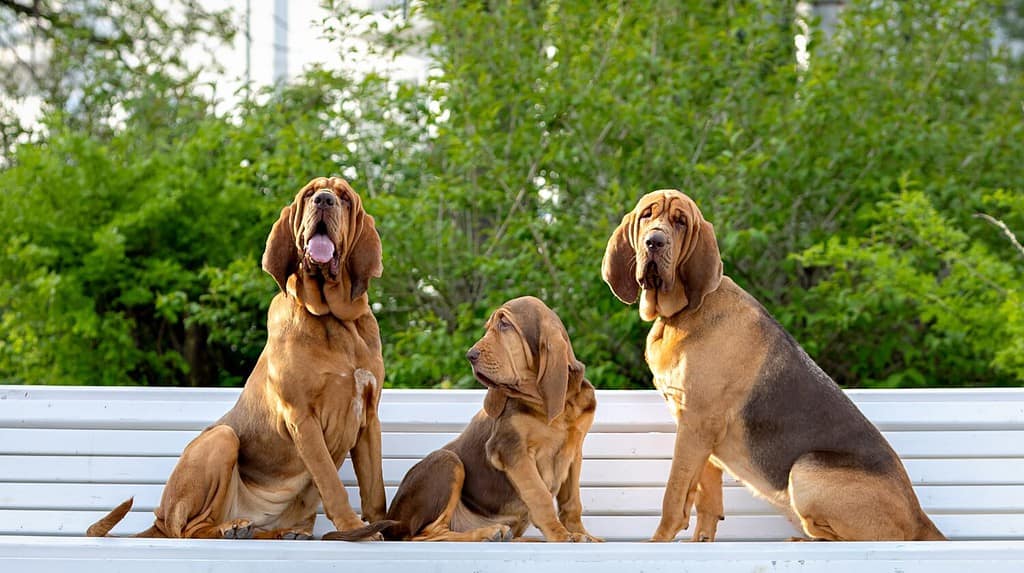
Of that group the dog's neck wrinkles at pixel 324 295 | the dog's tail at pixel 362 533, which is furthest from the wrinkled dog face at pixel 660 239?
the dog's tail at pixel 362 533

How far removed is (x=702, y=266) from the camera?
3.79m

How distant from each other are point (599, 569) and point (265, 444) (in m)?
1.28

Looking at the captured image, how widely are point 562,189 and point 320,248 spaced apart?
3.33 m

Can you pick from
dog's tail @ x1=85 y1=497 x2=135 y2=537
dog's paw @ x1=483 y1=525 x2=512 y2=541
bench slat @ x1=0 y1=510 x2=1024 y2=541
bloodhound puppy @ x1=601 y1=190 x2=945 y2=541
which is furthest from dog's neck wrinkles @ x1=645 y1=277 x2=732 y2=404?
dog's tail @ x1=85 y1=497 x2=135 y2=537

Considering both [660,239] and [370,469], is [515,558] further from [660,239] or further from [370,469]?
[660,239]

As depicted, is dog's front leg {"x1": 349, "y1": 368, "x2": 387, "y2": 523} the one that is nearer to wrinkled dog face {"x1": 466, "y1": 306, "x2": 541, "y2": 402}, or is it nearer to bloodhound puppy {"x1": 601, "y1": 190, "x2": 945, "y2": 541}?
wrinkled dog face {"x1": 466, "y1": 306, "x2": 541, "y2": 402}

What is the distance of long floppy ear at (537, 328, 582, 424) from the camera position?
356 centimetres

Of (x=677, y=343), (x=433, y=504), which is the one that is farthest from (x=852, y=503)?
(x=433, y=504)

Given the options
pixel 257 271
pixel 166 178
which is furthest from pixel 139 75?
pixel 257 271

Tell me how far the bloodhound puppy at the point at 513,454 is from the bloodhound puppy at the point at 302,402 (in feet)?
0.68

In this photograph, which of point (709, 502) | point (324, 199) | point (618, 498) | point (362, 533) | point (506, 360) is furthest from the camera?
point (618, 498)

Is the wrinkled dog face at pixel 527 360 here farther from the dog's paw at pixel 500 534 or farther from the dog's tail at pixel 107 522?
the dog's tail at pixel 107 522

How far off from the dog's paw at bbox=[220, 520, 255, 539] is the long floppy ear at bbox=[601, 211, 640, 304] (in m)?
1.32

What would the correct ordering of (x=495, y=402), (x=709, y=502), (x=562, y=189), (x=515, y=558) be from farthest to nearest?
1. (x=562, y=189)
2. (x=709, y=502)
3. (x=495, y=402)
4. (x=515, y=558)
